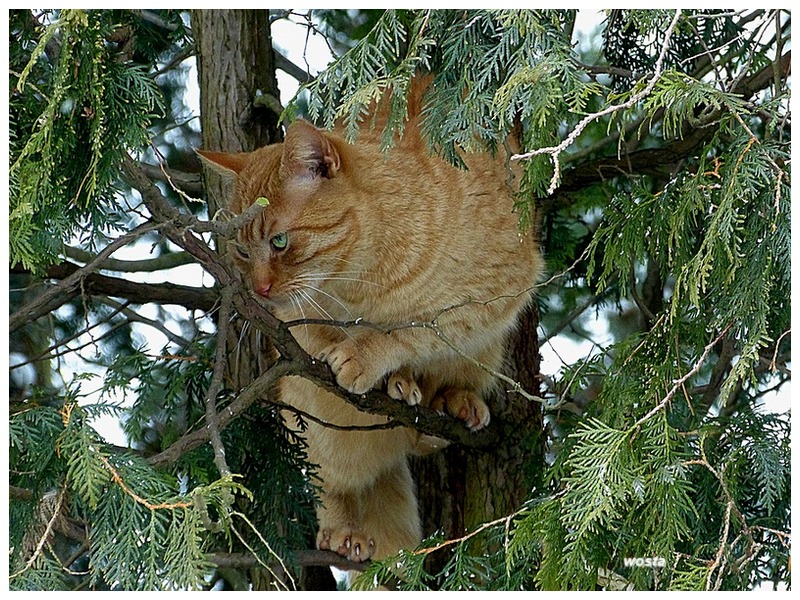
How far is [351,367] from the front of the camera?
2854mm

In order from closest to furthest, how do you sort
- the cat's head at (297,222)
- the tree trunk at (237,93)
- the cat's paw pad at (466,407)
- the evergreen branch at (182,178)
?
the cat's head at (297,222)
the cat's paw pad at (466,407)
the tree trunk at (237,93)
the evergreen branch at (182,178)

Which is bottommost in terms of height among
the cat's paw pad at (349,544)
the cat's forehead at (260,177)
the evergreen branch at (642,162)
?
the cat's paw pad at (349,544)

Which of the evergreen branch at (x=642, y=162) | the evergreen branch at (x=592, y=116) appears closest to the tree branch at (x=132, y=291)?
the evergreen branch at (x=642, y=162)

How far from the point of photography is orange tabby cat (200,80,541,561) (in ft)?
9.67

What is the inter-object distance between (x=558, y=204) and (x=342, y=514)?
1.40m

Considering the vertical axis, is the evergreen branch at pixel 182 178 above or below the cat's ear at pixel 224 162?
above

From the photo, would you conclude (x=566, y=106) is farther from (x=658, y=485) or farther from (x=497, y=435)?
(x=497, y=435)

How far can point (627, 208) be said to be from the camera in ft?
7.83

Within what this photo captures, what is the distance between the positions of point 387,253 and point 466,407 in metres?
0.63

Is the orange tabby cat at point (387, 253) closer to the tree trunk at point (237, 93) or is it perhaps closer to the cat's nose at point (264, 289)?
the cat's nose at point (264, 289)

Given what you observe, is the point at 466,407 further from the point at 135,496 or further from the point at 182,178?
the point at 135,496

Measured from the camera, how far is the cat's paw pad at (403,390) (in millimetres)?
3070

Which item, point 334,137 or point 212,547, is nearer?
point 334,137
